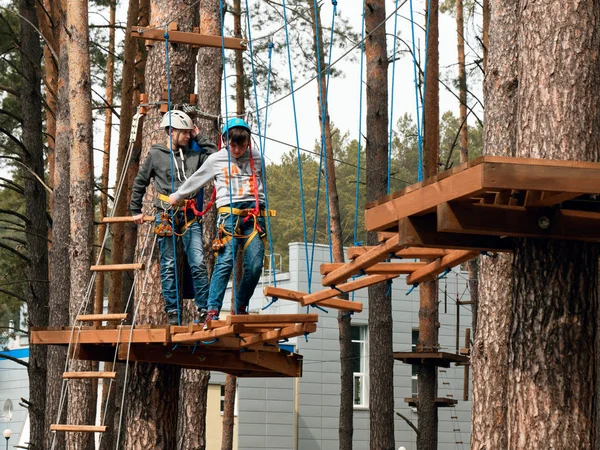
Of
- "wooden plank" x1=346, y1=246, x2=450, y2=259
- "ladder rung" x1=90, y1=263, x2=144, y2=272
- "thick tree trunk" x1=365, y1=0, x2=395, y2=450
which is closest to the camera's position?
"wooden plank" x1=346, y1=246, x2=450, y2=259

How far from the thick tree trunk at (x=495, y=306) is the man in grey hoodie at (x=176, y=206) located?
2.13 meters

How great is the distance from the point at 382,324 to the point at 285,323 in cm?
687

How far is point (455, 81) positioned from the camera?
22.2 m

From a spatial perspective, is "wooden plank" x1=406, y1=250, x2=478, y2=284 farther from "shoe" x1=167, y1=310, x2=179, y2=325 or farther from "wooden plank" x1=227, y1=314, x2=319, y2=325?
"shoe" x1=167, y1=310, x2=179, y2=325

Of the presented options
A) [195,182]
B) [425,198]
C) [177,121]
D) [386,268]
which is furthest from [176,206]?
[425,198]

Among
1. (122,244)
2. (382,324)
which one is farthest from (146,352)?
(122,244)

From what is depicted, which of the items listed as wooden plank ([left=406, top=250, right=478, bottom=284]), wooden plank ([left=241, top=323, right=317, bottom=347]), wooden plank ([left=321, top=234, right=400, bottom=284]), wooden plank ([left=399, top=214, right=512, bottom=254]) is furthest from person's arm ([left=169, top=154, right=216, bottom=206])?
wooden plank ([left=399, top=214, right=512, bottom=254])

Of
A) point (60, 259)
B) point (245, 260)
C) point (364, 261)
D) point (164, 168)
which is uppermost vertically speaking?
point (60, 259)

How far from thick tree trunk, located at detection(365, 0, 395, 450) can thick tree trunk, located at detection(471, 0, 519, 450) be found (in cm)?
459

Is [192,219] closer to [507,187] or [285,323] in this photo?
[285,323]

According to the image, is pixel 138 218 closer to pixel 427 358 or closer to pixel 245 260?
pixel 245 260

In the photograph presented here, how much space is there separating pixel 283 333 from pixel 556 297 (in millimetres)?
2141

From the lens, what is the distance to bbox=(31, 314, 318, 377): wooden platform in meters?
6.72

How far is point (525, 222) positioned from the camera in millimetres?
5148
